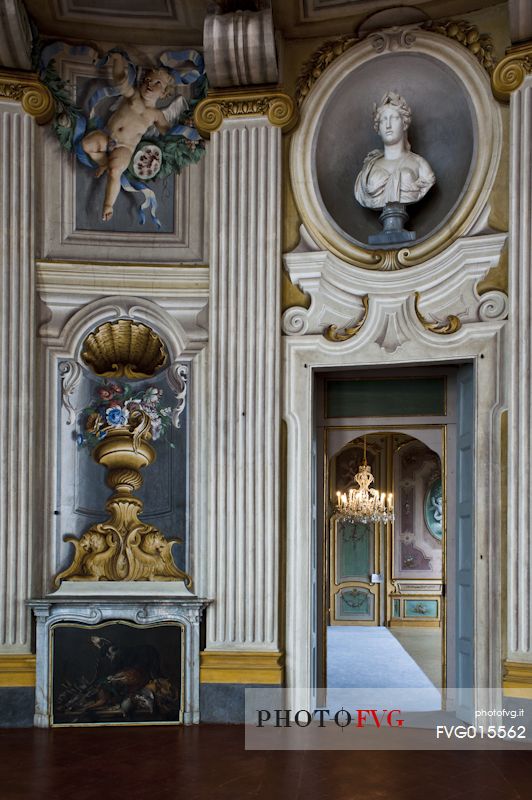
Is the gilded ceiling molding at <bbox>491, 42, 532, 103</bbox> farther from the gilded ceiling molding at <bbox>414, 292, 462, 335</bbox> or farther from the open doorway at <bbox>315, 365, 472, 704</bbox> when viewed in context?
the open doorway at <bbox>315, 365, 472, 704</bbox>

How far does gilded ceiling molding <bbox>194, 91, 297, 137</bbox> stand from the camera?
7.84 metres

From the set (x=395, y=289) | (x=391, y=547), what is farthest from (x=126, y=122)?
(x=391, y=547)

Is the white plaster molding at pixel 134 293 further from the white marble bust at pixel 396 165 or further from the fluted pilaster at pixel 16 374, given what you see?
the white marble bust at pixel 396 165

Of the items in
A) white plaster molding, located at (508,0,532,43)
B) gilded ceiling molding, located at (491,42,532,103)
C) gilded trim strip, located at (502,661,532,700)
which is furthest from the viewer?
gilded ceiling molding, located at (491,42,532,103)

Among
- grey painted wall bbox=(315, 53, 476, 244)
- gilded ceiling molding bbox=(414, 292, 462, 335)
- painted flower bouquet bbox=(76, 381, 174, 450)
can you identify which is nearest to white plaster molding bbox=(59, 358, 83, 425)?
painted flower bouquet bbox=(76, 381, 174, 450)

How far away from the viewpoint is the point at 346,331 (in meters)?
7.77

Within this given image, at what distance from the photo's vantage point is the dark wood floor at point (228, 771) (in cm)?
573

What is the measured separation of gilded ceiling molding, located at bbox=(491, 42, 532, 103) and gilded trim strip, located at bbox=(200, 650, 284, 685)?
5.17 m

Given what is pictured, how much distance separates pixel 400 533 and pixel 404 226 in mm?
8854

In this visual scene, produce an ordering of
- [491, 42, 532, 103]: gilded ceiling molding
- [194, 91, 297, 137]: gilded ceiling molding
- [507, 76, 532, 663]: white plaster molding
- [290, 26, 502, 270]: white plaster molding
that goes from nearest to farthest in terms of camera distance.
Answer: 1. [507, 76, 532, 663]: white plaster molding
2. [491, 42, 532, 103]: gilded ceiling molding
3. [290, 26, 502, 270]: white plaster molding
4. [194, 91, 297, 137]: gilded ceiling molding

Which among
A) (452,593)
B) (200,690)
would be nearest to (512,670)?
(452,593)

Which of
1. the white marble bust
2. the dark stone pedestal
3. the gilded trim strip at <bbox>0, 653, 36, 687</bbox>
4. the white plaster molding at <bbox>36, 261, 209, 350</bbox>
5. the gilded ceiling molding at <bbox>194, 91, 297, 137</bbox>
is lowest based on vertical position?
the gilded trim strip at <bbox>0, 653, 36, 687</bbox>

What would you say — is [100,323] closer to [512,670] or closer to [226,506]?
[226,506]

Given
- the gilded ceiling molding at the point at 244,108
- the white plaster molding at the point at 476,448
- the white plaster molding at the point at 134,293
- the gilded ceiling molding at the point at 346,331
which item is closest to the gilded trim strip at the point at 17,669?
the white plaster molding at the point at 476,448
